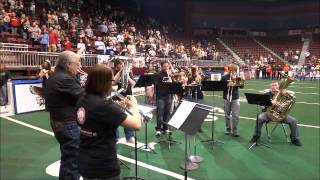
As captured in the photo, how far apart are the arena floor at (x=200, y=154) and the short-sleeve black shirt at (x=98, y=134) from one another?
3.04 metres

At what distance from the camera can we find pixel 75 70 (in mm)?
4457

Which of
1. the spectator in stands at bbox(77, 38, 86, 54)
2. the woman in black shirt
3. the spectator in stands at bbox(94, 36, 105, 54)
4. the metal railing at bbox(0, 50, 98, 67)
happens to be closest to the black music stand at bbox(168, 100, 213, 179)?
the woman in black shirt

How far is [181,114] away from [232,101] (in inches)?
152

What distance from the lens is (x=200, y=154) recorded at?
7.37 meters

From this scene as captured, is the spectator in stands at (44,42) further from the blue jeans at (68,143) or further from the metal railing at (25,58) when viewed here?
the blue jeans at (68,143)

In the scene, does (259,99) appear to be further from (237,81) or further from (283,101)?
(237,81)

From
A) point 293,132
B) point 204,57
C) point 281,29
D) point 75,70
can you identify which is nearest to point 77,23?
point 204,57

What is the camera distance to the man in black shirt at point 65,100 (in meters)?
4.33

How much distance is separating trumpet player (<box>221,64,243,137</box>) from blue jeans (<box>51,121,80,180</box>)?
512 cm

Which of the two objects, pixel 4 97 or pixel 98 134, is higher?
pixel 98 134

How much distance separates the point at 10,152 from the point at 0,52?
756 centimetres

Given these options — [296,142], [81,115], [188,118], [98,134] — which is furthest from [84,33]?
[98,134]

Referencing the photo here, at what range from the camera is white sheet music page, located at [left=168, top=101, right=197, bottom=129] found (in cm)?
536

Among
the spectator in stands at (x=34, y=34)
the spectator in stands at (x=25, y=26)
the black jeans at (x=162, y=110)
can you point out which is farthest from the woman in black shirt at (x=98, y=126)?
the spectator in stands at (x=25, y=26)
